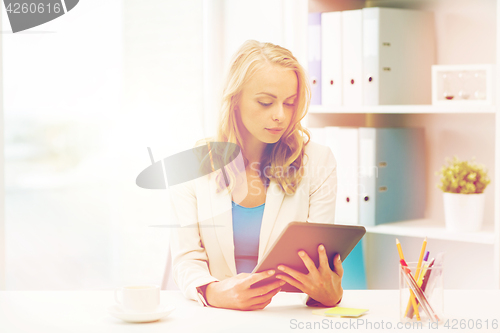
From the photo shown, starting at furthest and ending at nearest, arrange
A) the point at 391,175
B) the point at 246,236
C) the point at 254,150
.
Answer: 1. the point at 391,175
2. the point at 254,150
3. the point at 246,236

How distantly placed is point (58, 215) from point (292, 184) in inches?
29.6

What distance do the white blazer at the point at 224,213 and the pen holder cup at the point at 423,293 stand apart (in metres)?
0.51

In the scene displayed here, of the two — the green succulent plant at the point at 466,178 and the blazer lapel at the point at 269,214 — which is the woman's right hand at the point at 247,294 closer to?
the blazer lapel at the point at 269,214

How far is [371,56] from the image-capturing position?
1.78 meters

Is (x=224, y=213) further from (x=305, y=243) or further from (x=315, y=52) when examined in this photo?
(x=315, y=52)

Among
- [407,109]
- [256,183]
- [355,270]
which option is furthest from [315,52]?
[355,270]

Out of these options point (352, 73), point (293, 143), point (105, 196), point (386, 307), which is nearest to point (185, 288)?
point (386, 307)

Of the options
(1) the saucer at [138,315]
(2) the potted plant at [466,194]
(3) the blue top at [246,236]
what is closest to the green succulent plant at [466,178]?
(2) the potted plant at [466,194]

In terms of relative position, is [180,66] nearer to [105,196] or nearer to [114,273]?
[105,196]

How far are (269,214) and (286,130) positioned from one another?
27 centimetres

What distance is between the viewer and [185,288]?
46.9 inches

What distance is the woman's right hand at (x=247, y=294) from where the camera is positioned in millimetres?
1041

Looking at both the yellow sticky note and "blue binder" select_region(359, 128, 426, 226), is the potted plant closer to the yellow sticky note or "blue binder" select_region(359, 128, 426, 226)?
"blue binder" select_region(359, 128, 426, 226)

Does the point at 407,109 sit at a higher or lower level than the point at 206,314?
higher
